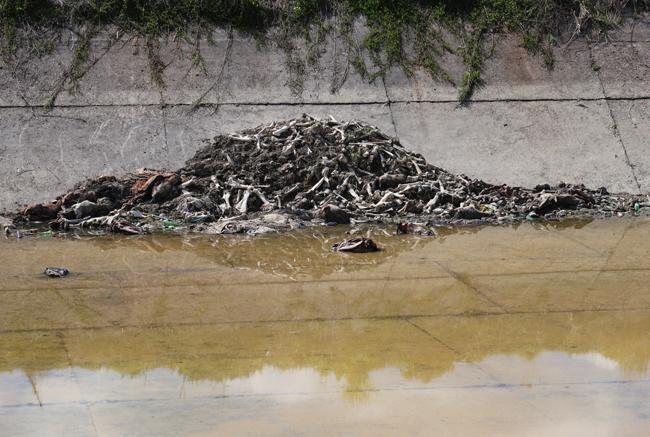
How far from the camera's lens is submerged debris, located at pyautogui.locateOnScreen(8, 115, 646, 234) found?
1051 cm

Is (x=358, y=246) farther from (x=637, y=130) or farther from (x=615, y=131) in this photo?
(x=637, y=130)

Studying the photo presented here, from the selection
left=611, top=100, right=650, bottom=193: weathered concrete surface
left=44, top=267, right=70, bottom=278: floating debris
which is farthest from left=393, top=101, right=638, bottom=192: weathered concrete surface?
left=44, top=267, right=70, bottom=278: floating debris

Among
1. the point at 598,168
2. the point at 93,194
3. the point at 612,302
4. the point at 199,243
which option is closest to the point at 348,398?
the point at 612,302

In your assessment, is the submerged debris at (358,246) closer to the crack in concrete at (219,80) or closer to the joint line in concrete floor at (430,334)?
the joint line in concrete floor at (430,334)

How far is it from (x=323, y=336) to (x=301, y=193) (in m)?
4.48

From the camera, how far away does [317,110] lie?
13.1 metres

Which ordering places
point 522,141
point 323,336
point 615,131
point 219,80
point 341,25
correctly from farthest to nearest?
point 341,25, point 219,80, point 615,131, point 522,141, point 323,336

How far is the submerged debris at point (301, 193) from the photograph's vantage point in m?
10.5

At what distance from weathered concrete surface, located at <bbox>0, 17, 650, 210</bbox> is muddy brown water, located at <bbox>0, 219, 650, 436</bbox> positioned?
268 centimetres

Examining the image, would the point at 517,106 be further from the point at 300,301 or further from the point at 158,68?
the point at 300,301

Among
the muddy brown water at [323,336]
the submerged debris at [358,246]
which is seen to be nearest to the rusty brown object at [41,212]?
the muddy brown water at [323,336]

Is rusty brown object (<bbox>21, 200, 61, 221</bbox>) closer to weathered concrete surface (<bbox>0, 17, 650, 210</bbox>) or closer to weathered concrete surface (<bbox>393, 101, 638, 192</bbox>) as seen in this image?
weathered concrete surface (<bbox>0, 17, 650, 210</bbox>)

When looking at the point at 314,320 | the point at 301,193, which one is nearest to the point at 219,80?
the point at 301,193

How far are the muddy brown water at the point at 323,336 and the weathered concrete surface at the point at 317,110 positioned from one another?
8.78ft
